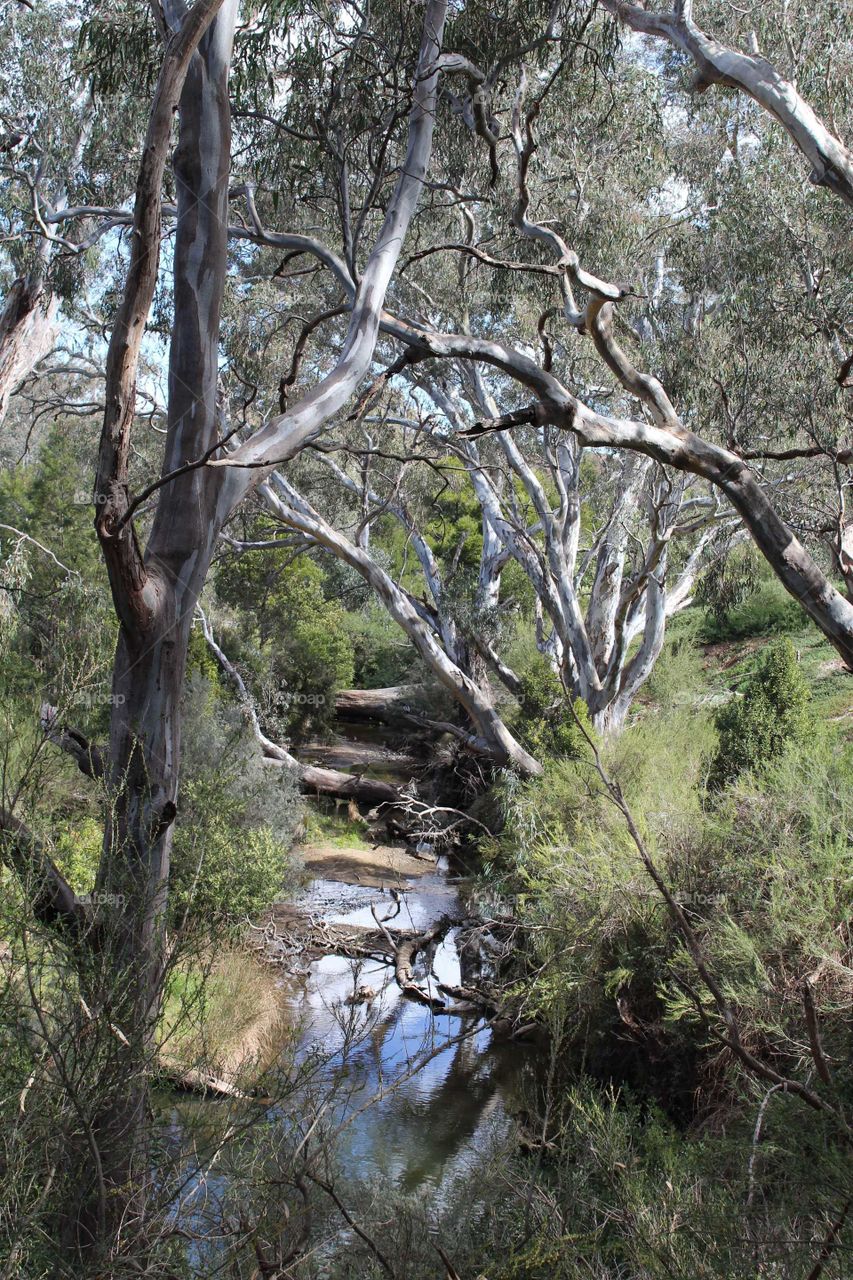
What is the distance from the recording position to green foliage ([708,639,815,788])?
910 centimetres

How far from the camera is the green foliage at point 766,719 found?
9102 millimetres

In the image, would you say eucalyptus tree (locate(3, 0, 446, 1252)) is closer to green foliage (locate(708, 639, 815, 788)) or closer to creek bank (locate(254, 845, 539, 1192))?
creek bank (locate(254, 845, 539, 1192))

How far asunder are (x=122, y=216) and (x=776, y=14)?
17.3 feet

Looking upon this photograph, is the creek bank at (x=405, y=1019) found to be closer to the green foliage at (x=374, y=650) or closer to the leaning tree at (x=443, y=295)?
the leaning tree at (x=443, y=295)

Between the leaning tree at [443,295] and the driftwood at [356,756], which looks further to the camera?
the driftwood at [356,756]

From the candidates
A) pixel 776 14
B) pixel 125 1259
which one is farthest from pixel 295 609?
pixel 125 1259

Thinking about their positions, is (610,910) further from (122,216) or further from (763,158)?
(763,158)

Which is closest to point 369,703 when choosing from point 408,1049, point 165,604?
point 408,1049

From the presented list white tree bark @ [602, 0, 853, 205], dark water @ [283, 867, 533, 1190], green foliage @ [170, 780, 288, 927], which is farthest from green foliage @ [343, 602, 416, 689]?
white tree bark @ [602, 0, 853, 205]

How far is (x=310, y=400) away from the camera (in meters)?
4.83

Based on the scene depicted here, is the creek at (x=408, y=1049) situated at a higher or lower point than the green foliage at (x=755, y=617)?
lower

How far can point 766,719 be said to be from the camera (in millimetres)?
9320

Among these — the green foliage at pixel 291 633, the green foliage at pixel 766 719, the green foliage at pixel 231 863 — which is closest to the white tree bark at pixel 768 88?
the green foliage at pixel 766 719

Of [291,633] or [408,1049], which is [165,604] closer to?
[408,1049]
